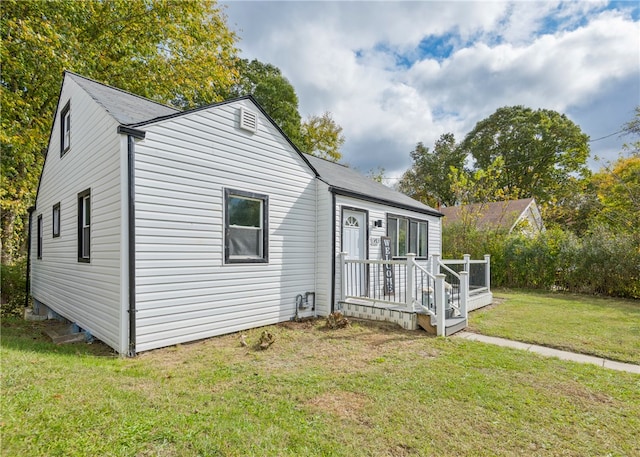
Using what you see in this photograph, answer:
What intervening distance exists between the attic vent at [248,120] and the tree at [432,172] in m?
25.9

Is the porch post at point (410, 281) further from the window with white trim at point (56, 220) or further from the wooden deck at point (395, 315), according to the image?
the window with white trim at point (56, 220)

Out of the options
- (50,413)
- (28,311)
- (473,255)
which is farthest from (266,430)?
(473,255)

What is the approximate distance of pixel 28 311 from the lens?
28.7 ft

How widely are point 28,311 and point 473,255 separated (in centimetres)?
1642

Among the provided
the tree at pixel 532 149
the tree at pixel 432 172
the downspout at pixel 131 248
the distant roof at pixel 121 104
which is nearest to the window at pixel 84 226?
the distant roof at pixel 121 104

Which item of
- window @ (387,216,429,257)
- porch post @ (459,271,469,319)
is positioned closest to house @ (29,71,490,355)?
window @ (387,216,429,257)

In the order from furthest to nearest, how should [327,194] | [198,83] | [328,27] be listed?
1. [198,83]
2. [328,27]
3. [327,194]

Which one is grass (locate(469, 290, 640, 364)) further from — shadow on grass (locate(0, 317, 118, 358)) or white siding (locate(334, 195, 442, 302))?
shadow on grass (locate(0, 317, 118, 358))

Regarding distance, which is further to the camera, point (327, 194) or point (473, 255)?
point (473, 255)

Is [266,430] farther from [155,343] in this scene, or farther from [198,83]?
[198,83]

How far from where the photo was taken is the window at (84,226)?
624cm

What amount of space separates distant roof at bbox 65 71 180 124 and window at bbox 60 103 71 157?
87 cm

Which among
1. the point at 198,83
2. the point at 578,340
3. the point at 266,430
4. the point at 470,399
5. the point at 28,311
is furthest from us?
the point at 198,83

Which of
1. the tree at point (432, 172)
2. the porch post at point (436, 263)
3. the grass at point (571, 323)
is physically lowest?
the grass at point (571, 323)
